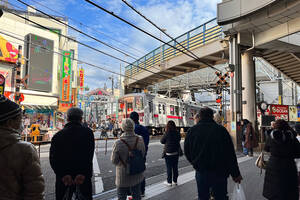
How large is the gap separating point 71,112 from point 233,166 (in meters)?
2.32

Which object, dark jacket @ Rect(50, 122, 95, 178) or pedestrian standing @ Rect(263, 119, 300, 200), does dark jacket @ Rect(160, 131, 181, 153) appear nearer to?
pedestrian standing @ Rect(263, 119, 300, 200)

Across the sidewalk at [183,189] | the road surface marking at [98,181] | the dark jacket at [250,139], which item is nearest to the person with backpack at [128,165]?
the sidewalk at [183,189]

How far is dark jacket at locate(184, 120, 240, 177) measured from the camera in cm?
333

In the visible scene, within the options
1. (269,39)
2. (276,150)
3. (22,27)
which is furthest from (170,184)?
(22,27)

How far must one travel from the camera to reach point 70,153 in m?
3.22

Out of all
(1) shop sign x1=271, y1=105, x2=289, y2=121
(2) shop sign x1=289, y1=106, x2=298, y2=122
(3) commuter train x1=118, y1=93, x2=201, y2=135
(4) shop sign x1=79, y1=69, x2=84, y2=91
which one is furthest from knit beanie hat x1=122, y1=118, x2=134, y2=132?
(4) shop sign x1=79, y1=69, x2=84, y2=91

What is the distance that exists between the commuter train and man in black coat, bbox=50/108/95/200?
16.9 m

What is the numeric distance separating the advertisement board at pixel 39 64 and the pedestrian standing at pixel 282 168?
2608 centimetres

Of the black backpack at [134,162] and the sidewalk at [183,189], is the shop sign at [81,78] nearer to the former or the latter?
the sidewalk at [183,189]

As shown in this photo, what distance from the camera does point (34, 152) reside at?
6.14 feet

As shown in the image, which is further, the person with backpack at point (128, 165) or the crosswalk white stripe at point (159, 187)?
the crosswalk white stripe at point (159, 187)

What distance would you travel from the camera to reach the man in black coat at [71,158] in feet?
10.5

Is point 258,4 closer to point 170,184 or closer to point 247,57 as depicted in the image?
point 247,57

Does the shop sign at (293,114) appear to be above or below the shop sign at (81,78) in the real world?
below
